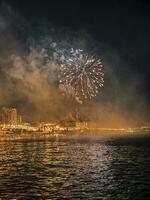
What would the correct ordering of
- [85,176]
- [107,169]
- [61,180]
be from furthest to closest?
[107,169]
[85,176]
[61,180]

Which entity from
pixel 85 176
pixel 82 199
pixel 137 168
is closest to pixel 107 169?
pixel 137 168

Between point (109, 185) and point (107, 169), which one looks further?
point (107, 169)

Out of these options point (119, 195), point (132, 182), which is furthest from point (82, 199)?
point (132, 182)

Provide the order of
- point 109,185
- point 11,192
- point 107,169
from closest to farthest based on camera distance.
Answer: point 11,192
point 109,185
point 107,169

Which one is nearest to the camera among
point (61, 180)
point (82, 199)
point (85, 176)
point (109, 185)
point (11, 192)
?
point (82, 199)

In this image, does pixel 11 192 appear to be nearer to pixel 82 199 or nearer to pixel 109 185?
pixel 82 199

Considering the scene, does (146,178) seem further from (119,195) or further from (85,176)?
(119,195)

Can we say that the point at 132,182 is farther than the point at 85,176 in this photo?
No

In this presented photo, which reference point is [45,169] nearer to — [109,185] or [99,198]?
[109,185]

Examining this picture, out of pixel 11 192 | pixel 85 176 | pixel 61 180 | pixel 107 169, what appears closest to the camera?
pixel 11 192
